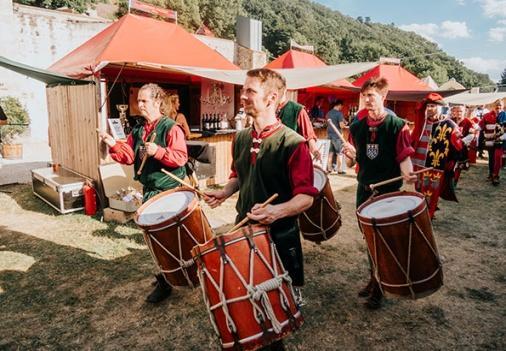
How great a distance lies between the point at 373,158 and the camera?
9.49 feet

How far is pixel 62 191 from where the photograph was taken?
537cm

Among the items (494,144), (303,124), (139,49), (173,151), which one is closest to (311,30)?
(494,144)

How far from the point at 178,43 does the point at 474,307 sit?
7728 mm

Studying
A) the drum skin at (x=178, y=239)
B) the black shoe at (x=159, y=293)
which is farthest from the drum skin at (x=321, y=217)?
the black shoe at (x=159, y=293)

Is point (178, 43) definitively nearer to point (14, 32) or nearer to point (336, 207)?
point (336, 207)

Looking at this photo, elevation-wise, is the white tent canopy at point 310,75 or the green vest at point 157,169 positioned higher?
the white tent canopy at point 310,75

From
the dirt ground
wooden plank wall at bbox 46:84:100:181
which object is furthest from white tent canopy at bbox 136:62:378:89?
the dirt ground

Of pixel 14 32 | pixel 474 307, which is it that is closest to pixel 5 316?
pixel 474 307

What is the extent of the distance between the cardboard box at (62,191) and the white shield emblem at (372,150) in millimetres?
4694

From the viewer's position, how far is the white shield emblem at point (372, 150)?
2.87 metres

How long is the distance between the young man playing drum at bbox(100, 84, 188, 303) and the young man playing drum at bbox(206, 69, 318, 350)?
111 cm

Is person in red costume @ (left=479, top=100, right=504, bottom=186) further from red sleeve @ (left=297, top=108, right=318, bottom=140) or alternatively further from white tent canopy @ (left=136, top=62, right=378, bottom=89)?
red sleeve @ (left=297, top=108, right=318, bottom=140)

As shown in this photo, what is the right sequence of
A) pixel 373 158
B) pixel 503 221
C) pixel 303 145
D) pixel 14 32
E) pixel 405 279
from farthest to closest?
pixel 14 32
pixel 503 221
pixel 373 158
pixel 405 279
pixel 303 145

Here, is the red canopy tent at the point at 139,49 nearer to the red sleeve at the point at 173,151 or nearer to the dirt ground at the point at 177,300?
the dirt ground at the point at 177,300
